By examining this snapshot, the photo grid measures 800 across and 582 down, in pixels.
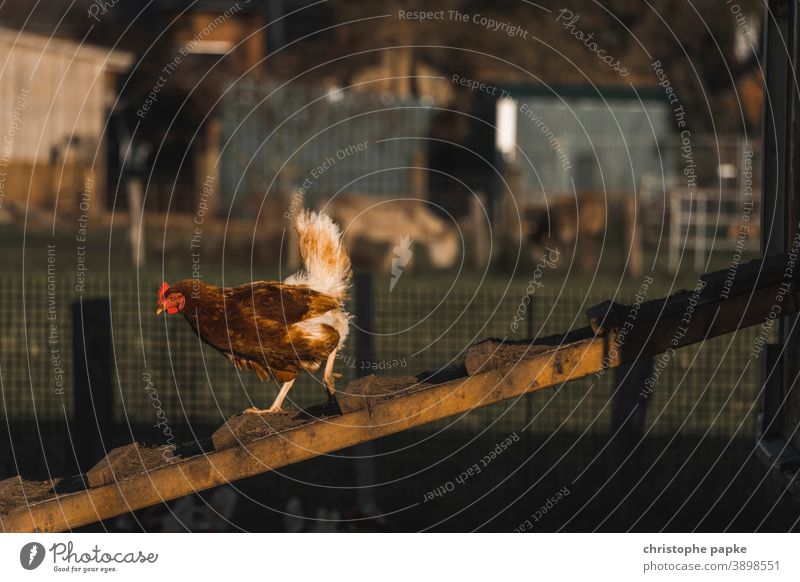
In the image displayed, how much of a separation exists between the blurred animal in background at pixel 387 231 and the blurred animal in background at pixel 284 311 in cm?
2194

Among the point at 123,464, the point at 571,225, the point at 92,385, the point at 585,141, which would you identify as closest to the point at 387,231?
the point at 571,225

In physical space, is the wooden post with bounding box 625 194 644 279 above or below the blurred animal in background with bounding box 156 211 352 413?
above

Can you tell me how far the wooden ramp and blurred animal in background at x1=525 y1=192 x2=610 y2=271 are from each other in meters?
22.2

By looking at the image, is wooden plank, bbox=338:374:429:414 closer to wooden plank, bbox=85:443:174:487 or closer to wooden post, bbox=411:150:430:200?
wooden plank, bbox=85:443:174:487

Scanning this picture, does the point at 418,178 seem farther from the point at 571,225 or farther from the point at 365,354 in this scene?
the point at 365,354

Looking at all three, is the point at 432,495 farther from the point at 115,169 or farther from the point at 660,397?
the point at 115,169

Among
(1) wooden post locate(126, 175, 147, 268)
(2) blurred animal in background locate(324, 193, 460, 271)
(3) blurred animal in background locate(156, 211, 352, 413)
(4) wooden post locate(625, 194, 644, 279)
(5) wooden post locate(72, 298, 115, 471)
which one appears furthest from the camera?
(2) blurred animal in background locate(324, 193, 460, 271)

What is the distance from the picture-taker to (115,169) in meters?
38.9

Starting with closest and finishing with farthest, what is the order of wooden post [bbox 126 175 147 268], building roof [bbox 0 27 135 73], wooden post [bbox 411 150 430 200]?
1. wooden post [bbox 126 175 147 268]
2. wooden post [bbox 411 150 430 200]
3. building roof [bbox 0 27 135 73]

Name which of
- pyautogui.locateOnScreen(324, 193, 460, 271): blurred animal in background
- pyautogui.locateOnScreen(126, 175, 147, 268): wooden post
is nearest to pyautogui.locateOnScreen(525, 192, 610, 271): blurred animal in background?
pyautogui.locateOnScreen(324, 193, 460, 271): blurred animal in background

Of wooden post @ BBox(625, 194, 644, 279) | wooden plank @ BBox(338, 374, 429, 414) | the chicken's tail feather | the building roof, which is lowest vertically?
wooden plank @ BBox(338, 374, 429, 414)

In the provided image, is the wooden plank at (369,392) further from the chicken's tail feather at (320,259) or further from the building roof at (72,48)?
the building roof at (72,48)

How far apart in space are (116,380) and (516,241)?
63.6ft

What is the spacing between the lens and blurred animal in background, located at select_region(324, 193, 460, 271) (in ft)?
94.6
